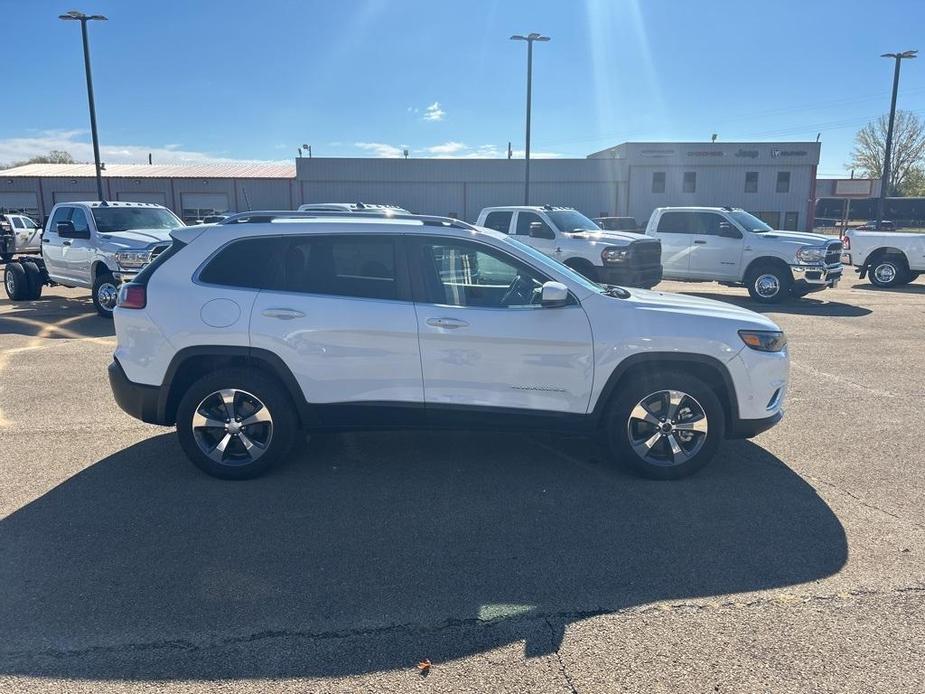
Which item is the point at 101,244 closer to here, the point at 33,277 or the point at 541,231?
the point at 33,277

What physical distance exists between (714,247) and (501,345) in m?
11.8

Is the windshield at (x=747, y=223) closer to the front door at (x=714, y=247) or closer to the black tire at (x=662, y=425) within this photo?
the front door at (x=714, y=247)

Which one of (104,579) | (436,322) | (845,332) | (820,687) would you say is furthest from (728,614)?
(845,332)

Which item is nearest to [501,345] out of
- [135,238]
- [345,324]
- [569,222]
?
[345,324]

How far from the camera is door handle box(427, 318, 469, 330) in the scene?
4461 mm

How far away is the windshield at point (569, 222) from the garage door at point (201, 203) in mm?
34933

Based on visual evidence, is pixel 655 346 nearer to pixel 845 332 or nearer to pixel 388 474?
pixel 388 474

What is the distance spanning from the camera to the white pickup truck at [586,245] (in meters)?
13.3

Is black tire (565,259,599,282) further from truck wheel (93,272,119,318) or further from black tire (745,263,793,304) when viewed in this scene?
truck wheel (93,272,119,318)

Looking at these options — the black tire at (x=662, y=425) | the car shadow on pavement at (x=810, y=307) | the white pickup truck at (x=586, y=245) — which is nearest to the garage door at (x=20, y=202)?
the white pickup truck at (x=586, y=245)

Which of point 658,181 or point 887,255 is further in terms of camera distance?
point 658,181

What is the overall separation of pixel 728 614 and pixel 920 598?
98 cm

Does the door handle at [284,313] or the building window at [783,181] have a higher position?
the building window at [783,181]

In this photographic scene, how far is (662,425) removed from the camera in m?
4.59
